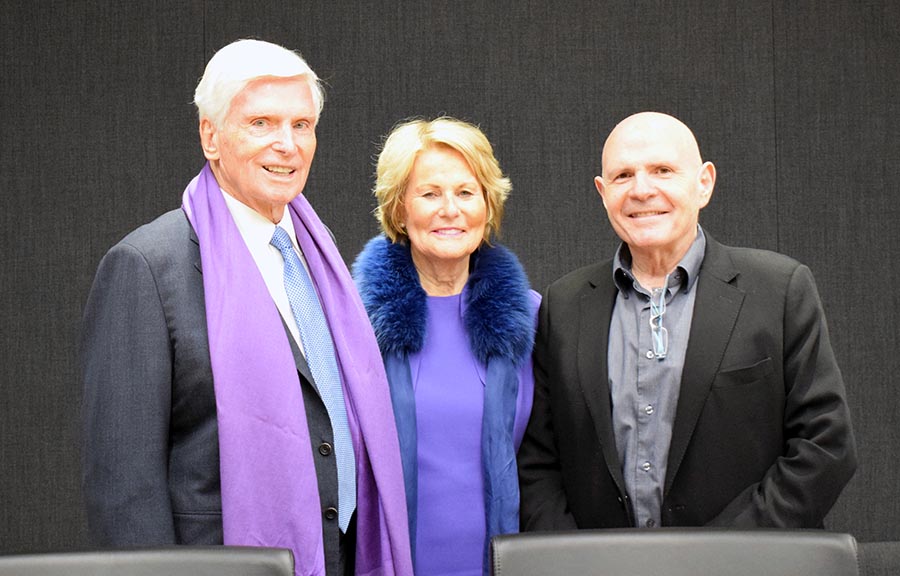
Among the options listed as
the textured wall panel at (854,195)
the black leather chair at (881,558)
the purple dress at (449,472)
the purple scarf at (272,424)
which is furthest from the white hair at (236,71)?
the black leather chair at (881,558)

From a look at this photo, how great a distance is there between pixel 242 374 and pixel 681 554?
1.00m

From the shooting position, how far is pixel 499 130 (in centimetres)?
430

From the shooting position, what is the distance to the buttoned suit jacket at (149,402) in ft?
6.74

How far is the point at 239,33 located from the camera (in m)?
4.26

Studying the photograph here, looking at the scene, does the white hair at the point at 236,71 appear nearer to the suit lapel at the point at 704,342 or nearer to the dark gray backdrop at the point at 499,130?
the suit lapel at the point at 704,342

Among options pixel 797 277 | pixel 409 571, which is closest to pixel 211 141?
pixel 409 571

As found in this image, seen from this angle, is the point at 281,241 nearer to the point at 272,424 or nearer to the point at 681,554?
the point at 272,424

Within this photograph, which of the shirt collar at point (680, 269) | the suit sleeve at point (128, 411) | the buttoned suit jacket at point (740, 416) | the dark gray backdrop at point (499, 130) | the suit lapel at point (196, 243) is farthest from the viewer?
the dark gray backdrop at point (499, 130)

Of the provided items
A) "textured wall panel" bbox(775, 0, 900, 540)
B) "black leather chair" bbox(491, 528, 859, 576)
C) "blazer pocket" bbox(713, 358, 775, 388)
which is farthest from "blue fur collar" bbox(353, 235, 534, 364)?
"textured wall panel" bbox(775, 0, 900, 540)

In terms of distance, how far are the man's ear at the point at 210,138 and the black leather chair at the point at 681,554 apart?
119cm

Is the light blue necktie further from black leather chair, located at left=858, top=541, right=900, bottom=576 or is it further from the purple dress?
black leather chair, located at left=858, top=541, right=900, bottom=576

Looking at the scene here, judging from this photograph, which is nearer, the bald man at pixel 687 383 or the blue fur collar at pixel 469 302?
the bald man at pixel 687 383

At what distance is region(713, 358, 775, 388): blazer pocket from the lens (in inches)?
92.9

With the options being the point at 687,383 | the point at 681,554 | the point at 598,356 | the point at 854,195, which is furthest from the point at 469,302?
the point at 854,195
